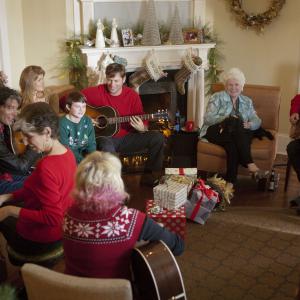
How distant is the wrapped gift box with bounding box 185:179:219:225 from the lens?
2.97 meters

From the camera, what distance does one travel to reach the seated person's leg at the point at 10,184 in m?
2.42

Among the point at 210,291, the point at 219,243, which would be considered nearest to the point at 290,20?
the point at 219,243

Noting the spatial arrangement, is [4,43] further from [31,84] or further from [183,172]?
[183,172]

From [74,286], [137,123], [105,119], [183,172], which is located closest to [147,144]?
[137,123]

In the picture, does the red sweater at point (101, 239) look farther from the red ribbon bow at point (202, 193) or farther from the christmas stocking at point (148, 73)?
the christmas stocking at point (148, 73)

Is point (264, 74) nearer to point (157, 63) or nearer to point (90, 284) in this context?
point (157, 63)

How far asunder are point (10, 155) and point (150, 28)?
7.78ft

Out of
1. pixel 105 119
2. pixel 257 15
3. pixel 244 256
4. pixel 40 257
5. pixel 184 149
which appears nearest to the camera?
pixel 40 257

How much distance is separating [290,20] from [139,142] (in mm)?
2079

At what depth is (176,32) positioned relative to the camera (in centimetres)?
444

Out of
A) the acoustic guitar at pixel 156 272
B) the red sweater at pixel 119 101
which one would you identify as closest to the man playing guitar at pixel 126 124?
the red sweater at pixel 119 101

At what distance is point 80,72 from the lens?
13.9 feet

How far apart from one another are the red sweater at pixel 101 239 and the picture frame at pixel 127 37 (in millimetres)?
3025

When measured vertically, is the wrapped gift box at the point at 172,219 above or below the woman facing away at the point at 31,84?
below
